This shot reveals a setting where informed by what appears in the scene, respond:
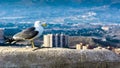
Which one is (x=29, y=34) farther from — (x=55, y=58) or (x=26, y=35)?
(x=55, y=58)

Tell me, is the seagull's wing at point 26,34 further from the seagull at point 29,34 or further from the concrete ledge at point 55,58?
the concrete ledge at point 55,58

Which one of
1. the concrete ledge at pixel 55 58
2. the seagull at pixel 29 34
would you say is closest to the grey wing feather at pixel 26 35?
the seagull at pixel 29 34

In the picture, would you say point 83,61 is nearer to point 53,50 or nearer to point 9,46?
point 53,50

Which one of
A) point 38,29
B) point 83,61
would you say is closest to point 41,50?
point 83,61

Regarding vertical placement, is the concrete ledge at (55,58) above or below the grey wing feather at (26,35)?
below

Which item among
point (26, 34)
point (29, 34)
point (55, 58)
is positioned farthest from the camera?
point (29, 34)

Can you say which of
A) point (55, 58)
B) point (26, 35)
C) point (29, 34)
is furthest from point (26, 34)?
point (55, 58)
